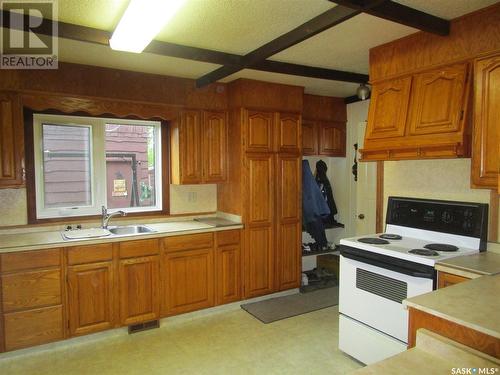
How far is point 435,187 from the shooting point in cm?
264

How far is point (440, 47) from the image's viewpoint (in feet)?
7.64

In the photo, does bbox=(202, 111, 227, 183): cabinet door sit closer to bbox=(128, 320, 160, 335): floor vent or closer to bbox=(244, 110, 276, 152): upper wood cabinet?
bbox=(244, 110, 276, 152): upper wood cabinet

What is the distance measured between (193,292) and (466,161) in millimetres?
2529

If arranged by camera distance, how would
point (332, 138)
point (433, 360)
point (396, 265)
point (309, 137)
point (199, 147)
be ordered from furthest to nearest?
1. point (332, 138)
2. point (309, 137)
3. point (199, 147)
4. point (396, 265)
5. point (433, 360)

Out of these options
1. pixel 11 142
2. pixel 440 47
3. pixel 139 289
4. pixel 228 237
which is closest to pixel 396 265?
pixel 440 47

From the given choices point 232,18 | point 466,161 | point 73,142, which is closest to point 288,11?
point 232,18

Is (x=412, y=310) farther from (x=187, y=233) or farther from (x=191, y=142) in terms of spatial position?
(x=191, y=142)

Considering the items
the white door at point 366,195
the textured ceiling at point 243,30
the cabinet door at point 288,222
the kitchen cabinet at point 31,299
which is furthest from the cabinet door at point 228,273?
the textured ceiling at point 243,30

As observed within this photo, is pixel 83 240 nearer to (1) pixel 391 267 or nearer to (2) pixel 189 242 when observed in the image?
(2) pixel 189 242

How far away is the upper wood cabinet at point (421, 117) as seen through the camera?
220 centimetres

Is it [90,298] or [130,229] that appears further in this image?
[130,229]

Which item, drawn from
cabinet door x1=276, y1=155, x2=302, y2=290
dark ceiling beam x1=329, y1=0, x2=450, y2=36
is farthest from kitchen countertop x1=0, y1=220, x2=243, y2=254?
dark ceiling beam x1=329, y1=0, x2=450, y2=36

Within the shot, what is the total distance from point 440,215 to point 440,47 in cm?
113

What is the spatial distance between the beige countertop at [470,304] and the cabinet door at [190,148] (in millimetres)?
2518
